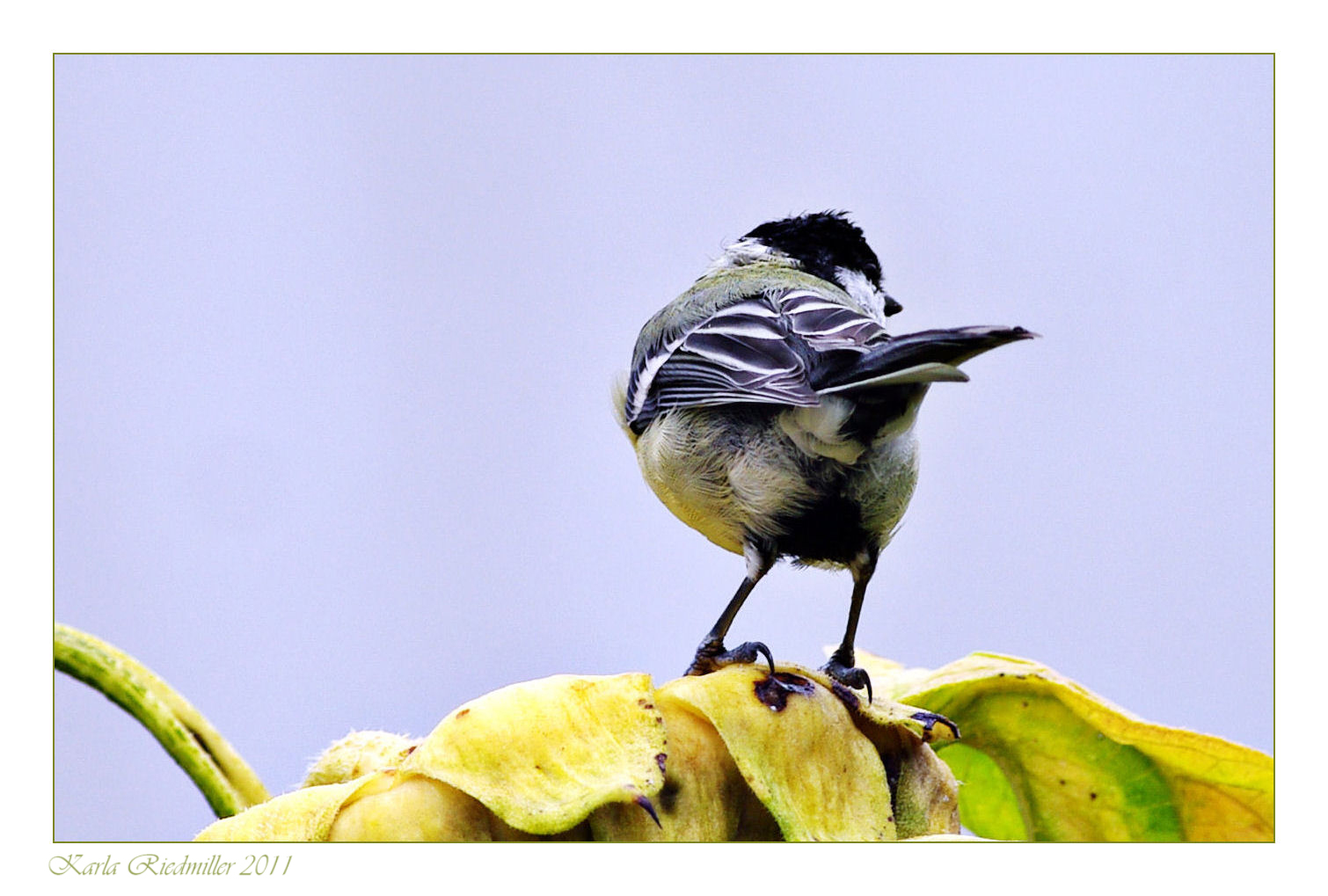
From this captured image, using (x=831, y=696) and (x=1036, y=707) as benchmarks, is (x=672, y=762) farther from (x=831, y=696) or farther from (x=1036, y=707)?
(x=1036, y=707)

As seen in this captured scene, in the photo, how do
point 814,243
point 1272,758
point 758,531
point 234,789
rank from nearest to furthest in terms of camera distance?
point 234,789, point 1272,758, point 758,531, point 814,243

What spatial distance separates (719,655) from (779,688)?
1.92 ft

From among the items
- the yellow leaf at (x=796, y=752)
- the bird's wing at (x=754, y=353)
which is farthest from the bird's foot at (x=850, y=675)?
the bird's wing at (x=754, y=353)

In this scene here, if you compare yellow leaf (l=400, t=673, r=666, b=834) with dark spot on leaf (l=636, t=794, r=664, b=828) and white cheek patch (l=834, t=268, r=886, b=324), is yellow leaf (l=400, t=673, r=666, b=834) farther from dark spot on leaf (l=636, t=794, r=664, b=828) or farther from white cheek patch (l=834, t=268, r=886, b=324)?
white cheek patch (l=834, t=268, r=886, b=324)

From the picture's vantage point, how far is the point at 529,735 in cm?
163

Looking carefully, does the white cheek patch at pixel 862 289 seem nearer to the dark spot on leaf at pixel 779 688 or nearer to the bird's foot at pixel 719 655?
the bird's foot at pixel 719 655

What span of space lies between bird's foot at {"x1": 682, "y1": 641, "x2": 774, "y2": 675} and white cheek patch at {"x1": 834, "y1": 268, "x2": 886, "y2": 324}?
126 cm

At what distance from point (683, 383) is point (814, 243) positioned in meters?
0.90

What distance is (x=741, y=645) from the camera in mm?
2256

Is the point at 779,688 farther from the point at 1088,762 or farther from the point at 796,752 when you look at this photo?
the point at 1088,762

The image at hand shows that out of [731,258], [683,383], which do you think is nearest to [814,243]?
[731,258]

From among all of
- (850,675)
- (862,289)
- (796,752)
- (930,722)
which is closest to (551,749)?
(796,752)

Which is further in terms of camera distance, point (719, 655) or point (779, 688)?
point (719, 655)

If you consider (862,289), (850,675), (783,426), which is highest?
(862,289)
